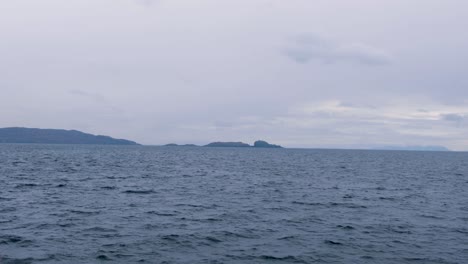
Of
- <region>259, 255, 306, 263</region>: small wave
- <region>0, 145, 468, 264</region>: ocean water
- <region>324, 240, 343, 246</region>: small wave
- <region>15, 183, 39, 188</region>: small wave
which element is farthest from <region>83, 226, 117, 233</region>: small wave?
<region>15, 183, 39, 188</region>: small wave

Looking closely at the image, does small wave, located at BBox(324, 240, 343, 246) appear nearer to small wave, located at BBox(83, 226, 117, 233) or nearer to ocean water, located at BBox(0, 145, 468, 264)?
ocean water, located at BBox(0, 145, 468, 264)

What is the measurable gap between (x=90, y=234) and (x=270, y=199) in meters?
19.0

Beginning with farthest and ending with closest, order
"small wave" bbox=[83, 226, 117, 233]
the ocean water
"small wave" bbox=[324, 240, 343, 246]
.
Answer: "small wave" bbox=[83, 226, 117, 233] < "small wave" bbox=[324, 240, 343, 246] < the ocean water

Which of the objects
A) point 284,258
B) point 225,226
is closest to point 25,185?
point 225,226

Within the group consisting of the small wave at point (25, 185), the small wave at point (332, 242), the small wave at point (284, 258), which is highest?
the small wave at point (25, 185)


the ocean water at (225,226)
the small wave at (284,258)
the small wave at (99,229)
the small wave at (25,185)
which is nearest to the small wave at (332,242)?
the ocean water at (225,226)

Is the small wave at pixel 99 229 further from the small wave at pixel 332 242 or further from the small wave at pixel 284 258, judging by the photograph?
the small wave at pixel 332 242

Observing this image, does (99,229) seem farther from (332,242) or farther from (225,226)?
(332,242)

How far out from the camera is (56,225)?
26.6 m

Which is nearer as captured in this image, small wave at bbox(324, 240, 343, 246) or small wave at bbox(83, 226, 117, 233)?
small wave at bbox(324, 240, 343, 246)

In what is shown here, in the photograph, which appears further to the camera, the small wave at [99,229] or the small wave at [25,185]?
the small wave at [25,185]

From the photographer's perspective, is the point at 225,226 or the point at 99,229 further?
the point at 225,226

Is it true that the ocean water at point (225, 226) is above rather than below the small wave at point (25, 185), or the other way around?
below

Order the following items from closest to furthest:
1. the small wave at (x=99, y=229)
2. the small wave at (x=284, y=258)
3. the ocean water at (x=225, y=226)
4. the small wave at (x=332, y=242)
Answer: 1. the small wave at (x=284, y=258)
2. the ocean water at (x=225, y=226)
3. the small wave at (x=332, y=242)
4. the small wave at (x=99, y=229)
